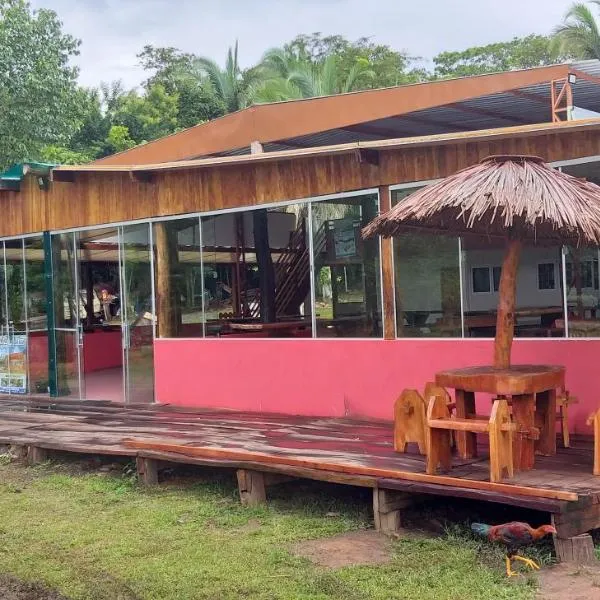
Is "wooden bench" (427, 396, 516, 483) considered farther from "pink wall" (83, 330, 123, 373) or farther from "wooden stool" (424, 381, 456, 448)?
"pink wall" (83, 330, 123, 373)

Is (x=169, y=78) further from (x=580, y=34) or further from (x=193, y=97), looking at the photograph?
(x=580, y=34)

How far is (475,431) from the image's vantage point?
17.4 ft

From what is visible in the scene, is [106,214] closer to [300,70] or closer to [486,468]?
[486,468]

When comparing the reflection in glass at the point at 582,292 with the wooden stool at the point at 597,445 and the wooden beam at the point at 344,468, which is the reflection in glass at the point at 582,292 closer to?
the wooden stool at the point at 597,445

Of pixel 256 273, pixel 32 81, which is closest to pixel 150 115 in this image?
pixel 32 81

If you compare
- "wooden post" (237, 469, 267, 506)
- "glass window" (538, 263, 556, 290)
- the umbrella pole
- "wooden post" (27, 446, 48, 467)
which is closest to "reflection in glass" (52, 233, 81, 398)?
"wooden post" (27, 446, 48, 467)

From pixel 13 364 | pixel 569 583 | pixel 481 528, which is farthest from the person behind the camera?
pixel 13 364

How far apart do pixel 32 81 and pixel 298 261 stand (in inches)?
366

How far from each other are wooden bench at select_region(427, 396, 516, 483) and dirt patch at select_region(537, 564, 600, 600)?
26.6 inches

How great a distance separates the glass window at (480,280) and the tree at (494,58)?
24546 mm

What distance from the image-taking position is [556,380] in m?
5.84

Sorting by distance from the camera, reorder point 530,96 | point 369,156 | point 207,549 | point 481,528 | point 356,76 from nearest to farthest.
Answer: point 481,528 < point 207,549 < point 369,156 < point 530,96 < point 356,76

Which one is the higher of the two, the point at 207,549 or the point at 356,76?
the point at 356,76

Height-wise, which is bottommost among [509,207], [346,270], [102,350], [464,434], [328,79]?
[464,434]
